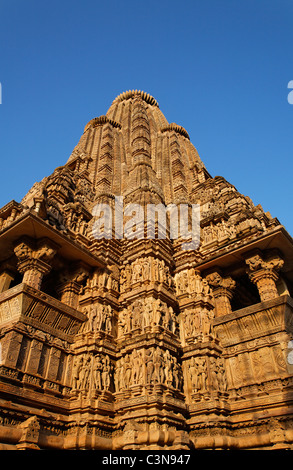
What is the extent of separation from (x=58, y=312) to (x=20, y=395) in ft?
9.97

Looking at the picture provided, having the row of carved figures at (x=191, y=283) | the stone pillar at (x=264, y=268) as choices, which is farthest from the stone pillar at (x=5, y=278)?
the stone pillar at (x=264, y=268)

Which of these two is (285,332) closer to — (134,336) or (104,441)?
(134,336)

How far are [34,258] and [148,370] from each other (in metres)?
5.38

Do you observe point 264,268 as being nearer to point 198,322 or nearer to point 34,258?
point 198,322

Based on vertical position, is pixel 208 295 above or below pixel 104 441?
above

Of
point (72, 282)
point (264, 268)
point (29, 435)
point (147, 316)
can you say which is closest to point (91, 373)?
point (147, 316)

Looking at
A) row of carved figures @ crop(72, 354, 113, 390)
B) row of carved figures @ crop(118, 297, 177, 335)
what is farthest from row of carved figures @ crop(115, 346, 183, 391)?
row of carved figures @ crop(118, 297, 177, 335)

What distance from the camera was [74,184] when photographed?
21.0m

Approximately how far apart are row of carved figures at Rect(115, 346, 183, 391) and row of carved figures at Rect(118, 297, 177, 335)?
41.3 inches

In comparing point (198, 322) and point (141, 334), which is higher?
point (198, 322)

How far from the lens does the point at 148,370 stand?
10.5 metres

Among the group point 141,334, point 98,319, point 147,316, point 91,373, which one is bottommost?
point 91,373

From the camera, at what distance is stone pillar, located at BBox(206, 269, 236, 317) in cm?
1421
